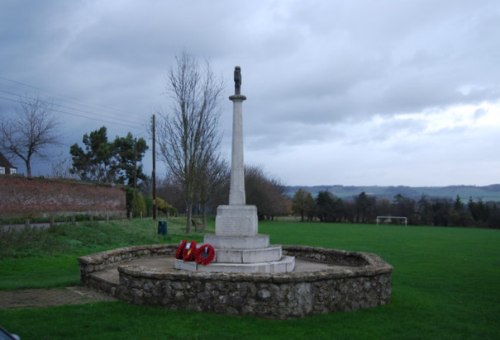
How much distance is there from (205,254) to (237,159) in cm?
255

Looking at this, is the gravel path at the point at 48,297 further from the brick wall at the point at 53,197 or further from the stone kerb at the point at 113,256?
the brick wall at the point at 53,197

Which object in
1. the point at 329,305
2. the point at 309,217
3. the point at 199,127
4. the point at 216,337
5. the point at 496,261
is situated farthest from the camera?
the point at 309,217

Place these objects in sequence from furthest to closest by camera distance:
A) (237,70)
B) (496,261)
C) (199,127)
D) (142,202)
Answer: (142,202) → (199,127) → (496,261) → (237,70)

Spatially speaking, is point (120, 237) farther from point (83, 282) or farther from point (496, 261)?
point (496, 261)

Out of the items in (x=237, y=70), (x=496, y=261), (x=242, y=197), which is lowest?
(x=496, y=261)

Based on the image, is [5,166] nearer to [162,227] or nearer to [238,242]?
[162,227]

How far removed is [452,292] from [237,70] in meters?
7.75

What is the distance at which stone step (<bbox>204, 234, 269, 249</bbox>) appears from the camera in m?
10.6

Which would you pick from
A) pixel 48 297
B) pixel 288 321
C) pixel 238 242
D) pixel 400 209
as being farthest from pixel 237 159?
pixel 400 209

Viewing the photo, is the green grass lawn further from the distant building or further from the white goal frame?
the white goal frame

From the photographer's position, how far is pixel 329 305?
28.1 ft

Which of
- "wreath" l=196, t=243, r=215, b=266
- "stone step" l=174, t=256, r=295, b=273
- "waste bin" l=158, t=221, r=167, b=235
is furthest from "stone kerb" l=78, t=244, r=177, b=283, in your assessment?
"waste bin" l=158, t=221, r=167, b=235

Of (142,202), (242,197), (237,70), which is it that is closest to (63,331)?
(242,197)

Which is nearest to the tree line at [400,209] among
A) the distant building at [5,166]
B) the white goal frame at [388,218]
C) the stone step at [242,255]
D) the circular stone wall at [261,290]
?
the white goal frame at [388,218]
